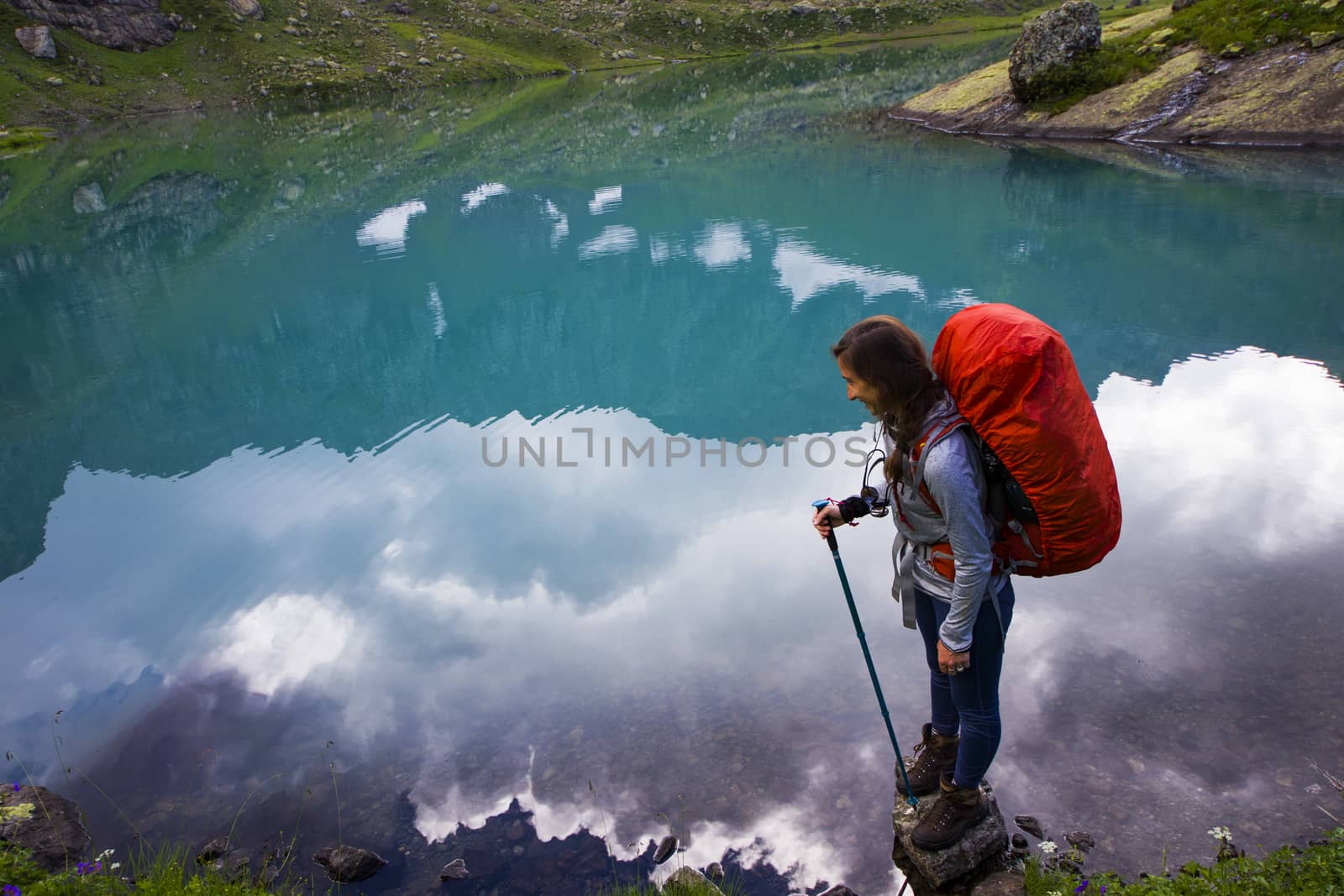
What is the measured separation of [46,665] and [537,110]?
59673mm

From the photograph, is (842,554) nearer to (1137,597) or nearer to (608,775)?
(1137,597)

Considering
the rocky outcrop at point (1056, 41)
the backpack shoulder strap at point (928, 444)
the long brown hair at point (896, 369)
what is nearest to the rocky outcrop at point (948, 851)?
the backpack shoulder strap at point (928, 444)

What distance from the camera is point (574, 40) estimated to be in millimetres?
114312

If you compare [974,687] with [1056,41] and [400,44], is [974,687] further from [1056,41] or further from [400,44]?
[400,44]

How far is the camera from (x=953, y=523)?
136 inches

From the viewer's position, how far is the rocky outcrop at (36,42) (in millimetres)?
87000

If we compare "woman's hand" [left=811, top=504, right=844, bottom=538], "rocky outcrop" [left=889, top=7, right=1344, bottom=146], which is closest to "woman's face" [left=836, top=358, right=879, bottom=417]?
"woman's hand" [left=811, top=504, right=844, bottom=538]

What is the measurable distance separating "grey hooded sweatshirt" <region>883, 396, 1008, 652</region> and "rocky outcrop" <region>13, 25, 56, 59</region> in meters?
115

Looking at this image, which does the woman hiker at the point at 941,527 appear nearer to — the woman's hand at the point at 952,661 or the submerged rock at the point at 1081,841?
the woman's hand at the point at 952,661

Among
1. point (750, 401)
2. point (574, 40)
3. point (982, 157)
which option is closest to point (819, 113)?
point (982, 157)

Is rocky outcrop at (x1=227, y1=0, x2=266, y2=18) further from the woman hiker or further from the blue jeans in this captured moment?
the blue jeans

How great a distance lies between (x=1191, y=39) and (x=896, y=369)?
127ft

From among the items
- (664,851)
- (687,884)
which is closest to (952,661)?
(687,884)

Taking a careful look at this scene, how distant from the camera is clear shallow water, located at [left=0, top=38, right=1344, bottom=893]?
551cm
